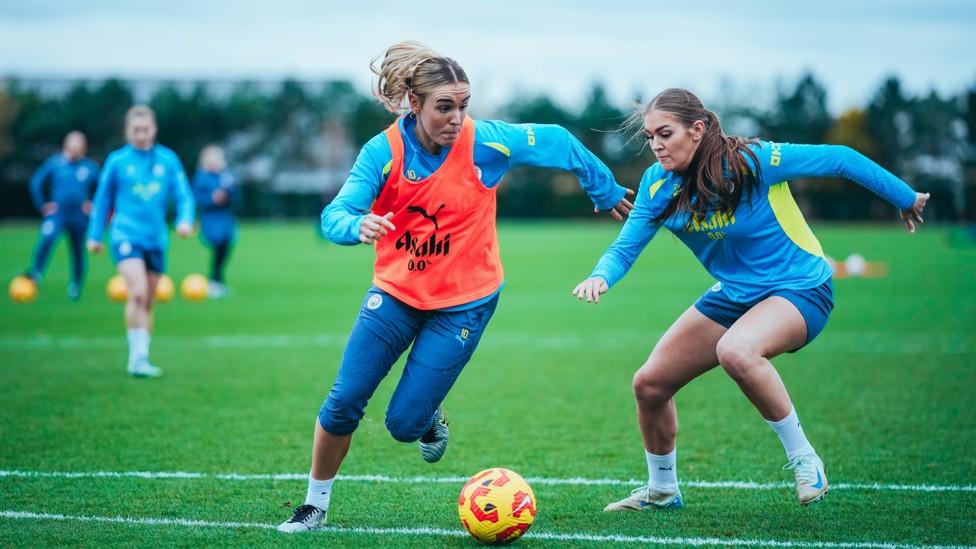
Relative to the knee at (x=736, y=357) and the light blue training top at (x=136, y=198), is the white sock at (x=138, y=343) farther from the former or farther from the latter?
the knee at (x=736, y=357)

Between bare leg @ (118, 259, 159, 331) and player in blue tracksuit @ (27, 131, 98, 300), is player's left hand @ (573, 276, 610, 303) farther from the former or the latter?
player in blue tracksuit @ (27, 131, 98, 300)

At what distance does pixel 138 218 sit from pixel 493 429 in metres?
4.68

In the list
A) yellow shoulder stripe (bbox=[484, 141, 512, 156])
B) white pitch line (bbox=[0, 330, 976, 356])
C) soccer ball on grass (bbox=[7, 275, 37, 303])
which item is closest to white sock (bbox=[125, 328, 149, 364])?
white pitch line (bbox=[0, 330, 976, 356])

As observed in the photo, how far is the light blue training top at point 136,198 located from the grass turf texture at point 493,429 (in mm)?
1484

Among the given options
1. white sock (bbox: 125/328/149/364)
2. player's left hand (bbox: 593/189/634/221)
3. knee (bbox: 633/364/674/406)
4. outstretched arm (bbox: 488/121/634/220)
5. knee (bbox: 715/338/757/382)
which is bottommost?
white sock (bbox: 125/328/149/364)

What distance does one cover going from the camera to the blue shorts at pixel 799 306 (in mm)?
5137

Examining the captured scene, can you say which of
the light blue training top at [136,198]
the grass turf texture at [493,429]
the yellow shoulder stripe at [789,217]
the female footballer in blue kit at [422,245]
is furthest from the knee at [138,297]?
the yellow shoulder stripe at [789,217]

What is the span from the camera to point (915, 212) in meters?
5.30

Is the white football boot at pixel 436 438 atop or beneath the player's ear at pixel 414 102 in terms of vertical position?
beneath

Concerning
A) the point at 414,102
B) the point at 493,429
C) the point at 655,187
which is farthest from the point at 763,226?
the point at 493,429

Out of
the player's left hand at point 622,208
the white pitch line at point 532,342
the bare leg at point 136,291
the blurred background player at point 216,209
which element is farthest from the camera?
the blurred background player at point 216,209

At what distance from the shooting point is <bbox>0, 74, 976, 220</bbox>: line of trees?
191ft

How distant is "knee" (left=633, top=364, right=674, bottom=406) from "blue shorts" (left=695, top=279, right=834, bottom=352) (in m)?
0.46

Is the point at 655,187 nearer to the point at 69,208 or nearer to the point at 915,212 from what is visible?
the point at 915,212
